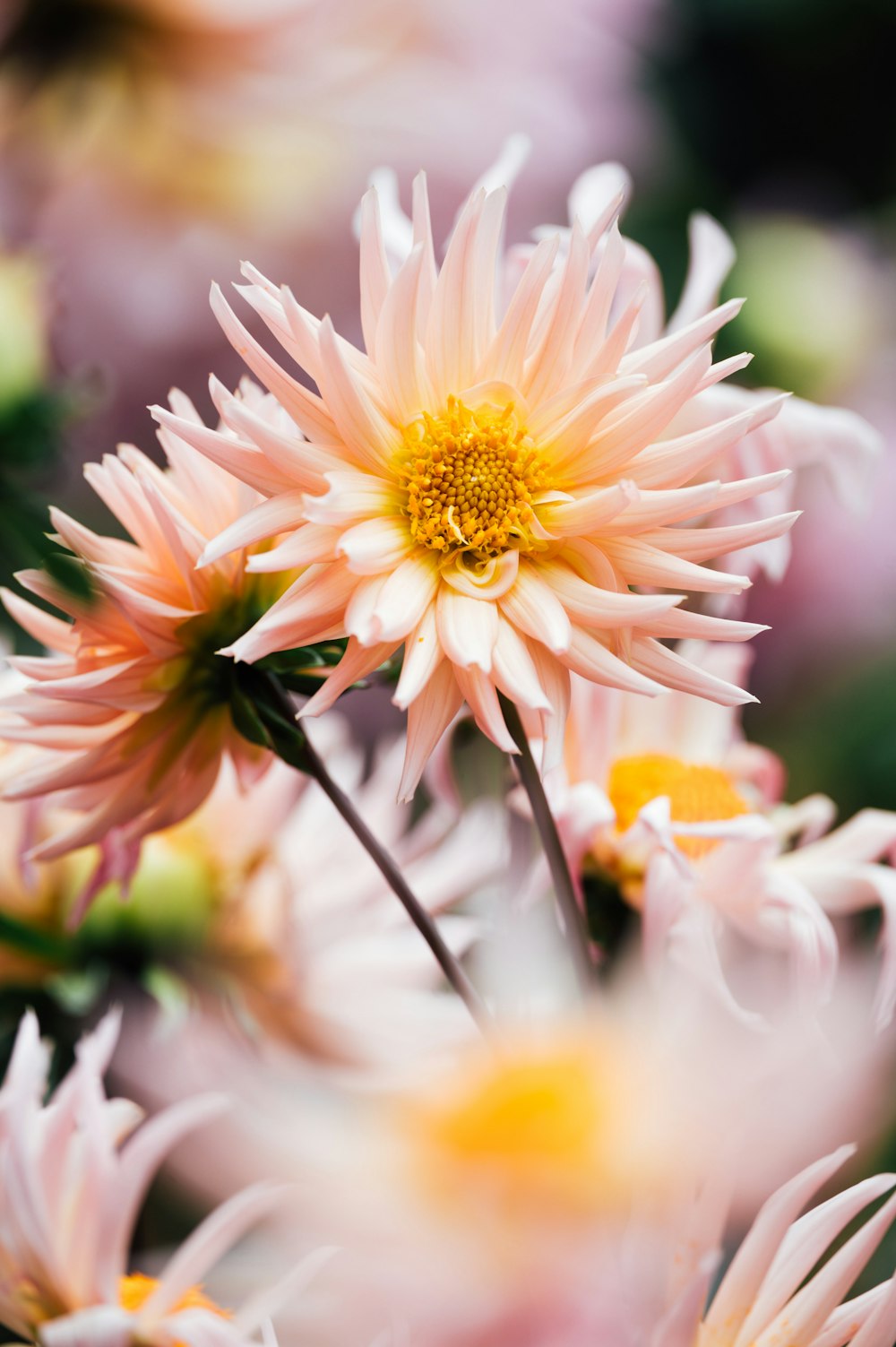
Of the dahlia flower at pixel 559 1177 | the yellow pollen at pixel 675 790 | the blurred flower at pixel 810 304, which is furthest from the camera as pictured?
the blurred flower at pixel 810 304

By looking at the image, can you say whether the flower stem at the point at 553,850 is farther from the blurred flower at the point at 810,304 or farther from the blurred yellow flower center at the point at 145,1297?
the blurred flower at the point at 810,304

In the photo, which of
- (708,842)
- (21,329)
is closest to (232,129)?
(21,329)

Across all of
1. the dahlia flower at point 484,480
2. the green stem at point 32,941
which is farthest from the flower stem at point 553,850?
the green stem at point 32,941

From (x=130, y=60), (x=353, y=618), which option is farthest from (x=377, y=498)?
(x=130, y=60)

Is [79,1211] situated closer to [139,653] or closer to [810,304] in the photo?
[139,653]

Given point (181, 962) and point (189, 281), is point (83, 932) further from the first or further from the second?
point (189, 281)

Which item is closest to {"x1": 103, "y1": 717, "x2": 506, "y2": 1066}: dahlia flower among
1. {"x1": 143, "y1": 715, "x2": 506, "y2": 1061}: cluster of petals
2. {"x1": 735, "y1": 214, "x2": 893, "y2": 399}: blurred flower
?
{"x1": 143, "y1": 715, "x2": 506, "y2": 1061}: cluster of petals

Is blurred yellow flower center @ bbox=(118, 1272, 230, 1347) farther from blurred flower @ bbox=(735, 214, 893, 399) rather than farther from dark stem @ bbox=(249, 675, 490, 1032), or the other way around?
blurred flower @ bbox=(735, 214, 893, 399)

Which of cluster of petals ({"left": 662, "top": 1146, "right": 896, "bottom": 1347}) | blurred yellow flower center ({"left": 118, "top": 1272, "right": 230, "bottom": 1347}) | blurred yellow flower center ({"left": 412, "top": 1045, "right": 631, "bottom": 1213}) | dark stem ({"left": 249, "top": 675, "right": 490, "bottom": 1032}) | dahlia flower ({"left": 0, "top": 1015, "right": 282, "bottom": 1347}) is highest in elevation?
dark stem ({"left": 249, "top": 675, "right": 490, "bottom": 1032})
